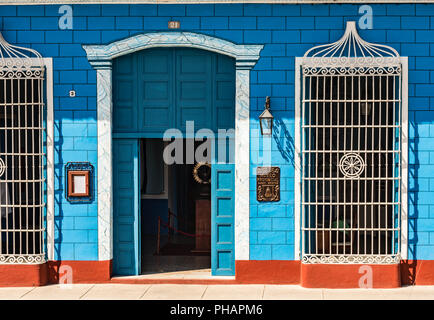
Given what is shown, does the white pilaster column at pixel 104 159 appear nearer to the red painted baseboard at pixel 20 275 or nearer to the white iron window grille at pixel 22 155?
the white iron window grille at pixel 22 155

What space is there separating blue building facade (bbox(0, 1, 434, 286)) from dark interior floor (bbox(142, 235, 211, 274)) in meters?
1.25

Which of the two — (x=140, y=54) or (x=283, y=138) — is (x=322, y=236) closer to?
(x=283, y=138)

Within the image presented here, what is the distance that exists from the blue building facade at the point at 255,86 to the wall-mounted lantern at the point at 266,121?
0.34 feet

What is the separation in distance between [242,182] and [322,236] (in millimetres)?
1568

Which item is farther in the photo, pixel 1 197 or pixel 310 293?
pixel 1 197

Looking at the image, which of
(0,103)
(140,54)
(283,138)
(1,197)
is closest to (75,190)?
(1,197)

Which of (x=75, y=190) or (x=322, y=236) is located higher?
(x=75, y=190)

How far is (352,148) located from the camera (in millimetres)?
9664

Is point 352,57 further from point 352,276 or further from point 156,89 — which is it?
point 352,276

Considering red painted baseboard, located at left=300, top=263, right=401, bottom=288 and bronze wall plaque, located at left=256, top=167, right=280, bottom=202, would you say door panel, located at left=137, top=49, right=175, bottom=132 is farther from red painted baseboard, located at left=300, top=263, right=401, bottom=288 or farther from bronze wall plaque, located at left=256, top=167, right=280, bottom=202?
red painted baseboard, located at left=300, top=263, right=401, bottom=288

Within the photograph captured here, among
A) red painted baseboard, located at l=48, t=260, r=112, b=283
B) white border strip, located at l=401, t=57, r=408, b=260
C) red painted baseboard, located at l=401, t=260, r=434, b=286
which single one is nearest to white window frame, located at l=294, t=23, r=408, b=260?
white border strip, located at l=401, t=57, r=408, b=260

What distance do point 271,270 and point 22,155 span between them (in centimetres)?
452

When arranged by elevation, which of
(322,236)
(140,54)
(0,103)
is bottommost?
(322,236)

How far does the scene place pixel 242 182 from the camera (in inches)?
388
